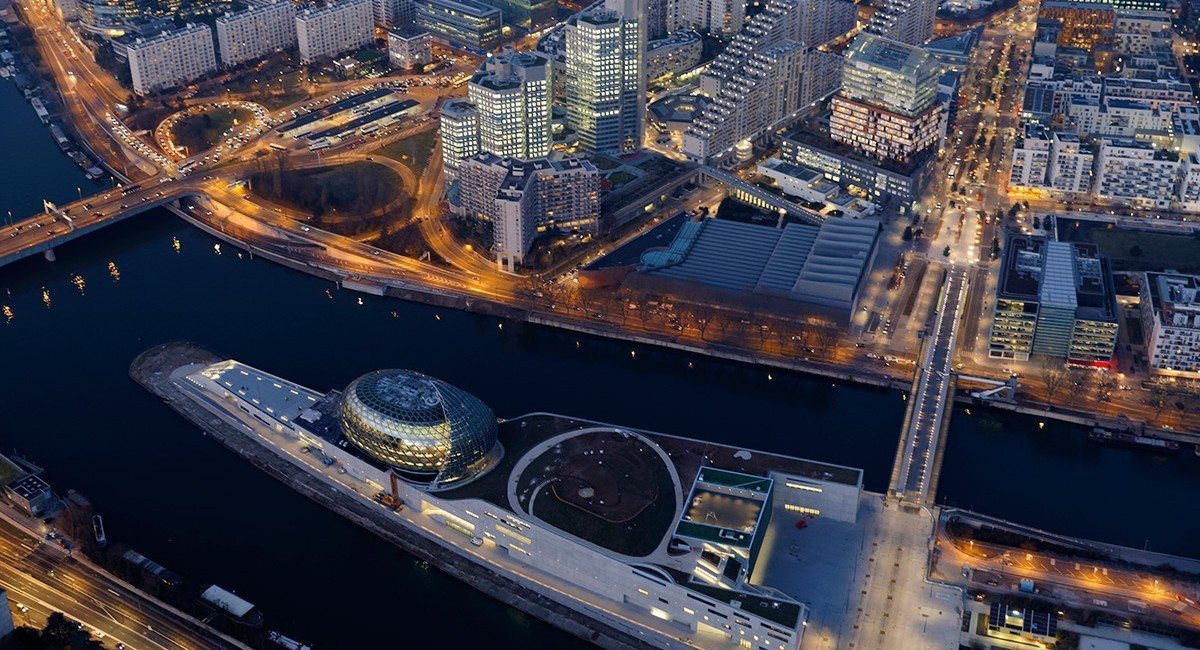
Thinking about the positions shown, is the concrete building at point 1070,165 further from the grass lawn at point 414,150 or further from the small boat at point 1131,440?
the grass lawn at point 414,150

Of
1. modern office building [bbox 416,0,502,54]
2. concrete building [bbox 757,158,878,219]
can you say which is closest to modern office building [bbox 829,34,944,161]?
concrete building [bbox 757,158,878,219]

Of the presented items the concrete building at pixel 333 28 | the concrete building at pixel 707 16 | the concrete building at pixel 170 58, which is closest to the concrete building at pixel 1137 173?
the concrete building at pixel 707 16

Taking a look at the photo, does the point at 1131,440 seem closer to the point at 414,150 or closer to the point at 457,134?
the point at 457,134

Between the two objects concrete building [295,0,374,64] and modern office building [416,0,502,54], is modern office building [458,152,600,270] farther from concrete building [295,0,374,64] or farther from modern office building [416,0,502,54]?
concrete building [295,0,374,64]

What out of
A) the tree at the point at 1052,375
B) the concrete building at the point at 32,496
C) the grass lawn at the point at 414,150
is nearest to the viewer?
the concrete building at the point at 32,496

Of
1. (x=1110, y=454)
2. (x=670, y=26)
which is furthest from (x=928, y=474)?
(x=670, y=26)

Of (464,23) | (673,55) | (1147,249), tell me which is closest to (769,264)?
(1147,249)
